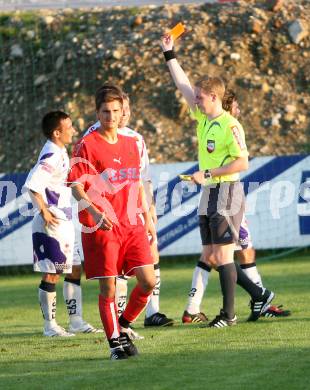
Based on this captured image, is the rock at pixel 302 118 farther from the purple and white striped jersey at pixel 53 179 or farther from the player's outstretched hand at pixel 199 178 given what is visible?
the player's outstretched hand at pixel 199 178

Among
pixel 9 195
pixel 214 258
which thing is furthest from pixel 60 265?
pixel 9 195

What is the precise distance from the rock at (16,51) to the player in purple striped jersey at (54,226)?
646 inches

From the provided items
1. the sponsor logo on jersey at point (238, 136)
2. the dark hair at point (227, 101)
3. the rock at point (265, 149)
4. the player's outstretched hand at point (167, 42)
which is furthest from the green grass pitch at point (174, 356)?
the rock at point (265, 149)

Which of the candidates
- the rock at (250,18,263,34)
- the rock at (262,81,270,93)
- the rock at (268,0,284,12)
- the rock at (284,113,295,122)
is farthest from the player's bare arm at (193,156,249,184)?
the rock at (268,0,284,12)

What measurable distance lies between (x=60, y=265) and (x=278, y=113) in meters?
14.7

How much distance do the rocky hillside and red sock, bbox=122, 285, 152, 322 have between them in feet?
48.3

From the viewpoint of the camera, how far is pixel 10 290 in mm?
16859

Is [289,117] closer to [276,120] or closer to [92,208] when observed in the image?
[276,120]

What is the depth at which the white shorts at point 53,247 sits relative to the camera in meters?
11.0

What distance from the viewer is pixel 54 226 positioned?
1110cm

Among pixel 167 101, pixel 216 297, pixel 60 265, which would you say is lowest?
pixel 216 297

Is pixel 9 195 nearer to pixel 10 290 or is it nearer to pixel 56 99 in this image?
pixel 10 290

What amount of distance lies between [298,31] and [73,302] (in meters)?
16.5

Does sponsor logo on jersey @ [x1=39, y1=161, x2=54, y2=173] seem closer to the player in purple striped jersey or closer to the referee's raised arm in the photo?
the player in purple striped jersey
